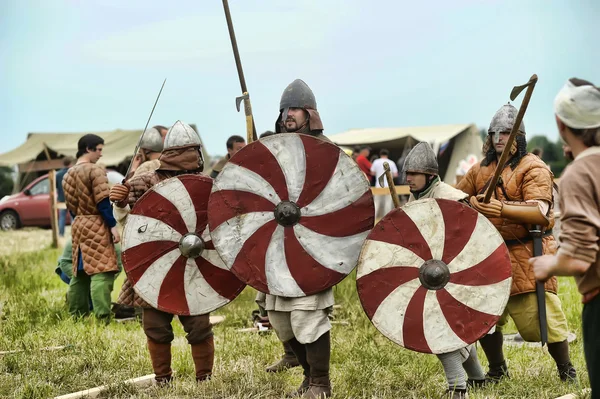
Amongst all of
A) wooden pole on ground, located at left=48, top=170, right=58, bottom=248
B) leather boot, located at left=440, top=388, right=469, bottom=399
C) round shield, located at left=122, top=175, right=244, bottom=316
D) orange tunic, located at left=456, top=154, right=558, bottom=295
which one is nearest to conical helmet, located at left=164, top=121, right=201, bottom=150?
round shield, located at left=122, top=175, right=244, bottom=316

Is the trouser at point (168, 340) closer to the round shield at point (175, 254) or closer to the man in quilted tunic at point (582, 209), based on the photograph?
the round shield at point (175, 254)

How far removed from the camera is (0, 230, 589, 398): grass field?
449cm

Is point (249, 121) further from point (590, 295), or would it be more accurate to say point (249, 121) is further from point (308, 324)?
point (590, 295)

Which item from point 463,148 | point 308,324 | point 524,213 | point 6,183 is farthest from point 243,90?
point 6,183

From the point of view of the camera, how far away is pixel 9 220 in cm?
1941

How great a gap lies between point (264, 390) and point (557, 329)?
5.62 feet

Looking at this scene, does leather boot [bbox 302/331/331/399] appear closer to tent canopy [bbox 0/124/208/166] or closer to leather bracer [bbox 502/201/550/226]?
leather bracer [bbox 502/201/550/226]

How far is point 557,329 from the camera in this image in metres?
4.64

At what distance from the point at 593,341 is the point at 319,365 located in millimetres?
1775

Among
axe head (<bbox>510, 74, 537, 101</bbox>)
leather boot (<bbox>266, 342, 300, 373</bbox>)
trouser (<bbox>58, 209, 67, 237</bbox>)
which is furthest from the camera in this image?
trouser (<bbox>58, 209, 67, 237</bbox>)

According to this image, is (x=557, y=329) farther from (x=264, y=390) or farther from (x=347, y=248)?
(x=264, y=390)

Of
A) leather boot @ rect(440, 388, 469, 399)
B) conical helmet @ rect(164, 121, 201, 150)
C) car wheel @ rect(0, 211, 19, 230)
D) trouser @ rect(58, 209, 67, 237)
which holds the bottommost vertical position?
car wheel @ rect(0, 211, 19, 230)

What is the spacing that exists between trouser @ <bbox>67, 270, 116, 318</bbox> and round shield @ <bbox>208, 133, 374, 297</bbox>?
9.45 ft

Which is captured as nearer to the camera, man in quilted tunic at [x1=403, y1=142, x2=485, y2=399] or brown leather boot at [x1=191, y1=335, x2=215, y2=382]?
man in quilted tunic at [x1=403, y1=142, x2=485, y2=399]
